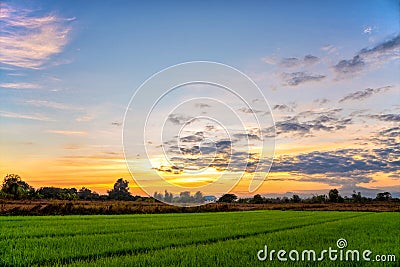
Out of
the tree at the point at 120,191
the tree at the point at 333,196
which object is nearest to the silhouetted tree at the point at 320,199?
the tree at the point at 333,196

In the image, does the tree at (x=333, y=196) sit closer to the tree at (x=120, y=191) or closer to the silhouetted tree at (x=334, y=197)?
the silhouetted tree at (x=334, y=197)

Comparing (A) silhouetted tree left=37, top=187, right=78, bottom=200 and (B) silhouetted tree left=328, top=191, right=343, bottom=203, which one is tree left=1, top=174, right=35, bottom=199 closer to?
(A) silhouetted tree left=37, top=187, right=78, bottom=200

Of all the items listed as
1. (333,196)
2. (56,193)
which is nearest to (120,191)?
(56,193)

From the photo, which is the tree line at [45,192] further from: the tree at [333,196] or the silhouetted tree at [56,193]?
the tree at [333,196]

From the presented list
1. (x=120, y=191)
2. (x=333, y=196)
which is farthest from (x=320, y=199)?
(x=120, y=191)

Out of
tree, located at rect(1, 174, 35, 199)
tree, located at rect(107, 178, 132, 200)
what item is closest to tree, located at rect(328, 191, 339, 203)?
tree, located at rect(107, 178, 132, 200)

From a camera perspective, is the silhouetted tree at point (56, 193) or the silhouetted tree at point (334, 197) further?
the silhouetted tree at point (334, 197)

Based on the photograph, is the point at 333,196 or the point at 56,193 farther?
the point at 333,196

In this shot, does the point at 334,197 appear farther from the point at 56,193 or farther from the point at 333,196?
the point at 56,193

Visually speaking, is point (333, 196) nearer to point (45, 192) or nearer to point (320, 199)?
point (320, 199)

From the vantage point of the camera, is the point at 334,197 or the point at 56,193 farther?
the point at 334,197

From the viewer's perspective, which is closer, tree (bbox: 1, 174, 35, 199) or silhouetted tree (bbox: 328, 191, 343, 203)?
tree (bbox: 1, 174, 35, 199)

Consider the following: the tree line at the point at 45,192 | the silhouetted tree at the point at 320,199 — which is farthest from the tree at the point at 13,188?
the silhouetted tree at the point at 320,199

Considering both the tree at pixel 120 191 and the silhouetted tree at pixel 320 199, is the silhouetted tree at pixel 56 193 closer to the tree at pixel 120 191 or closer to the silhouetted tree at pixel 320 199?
the tree at pixel 120 191
